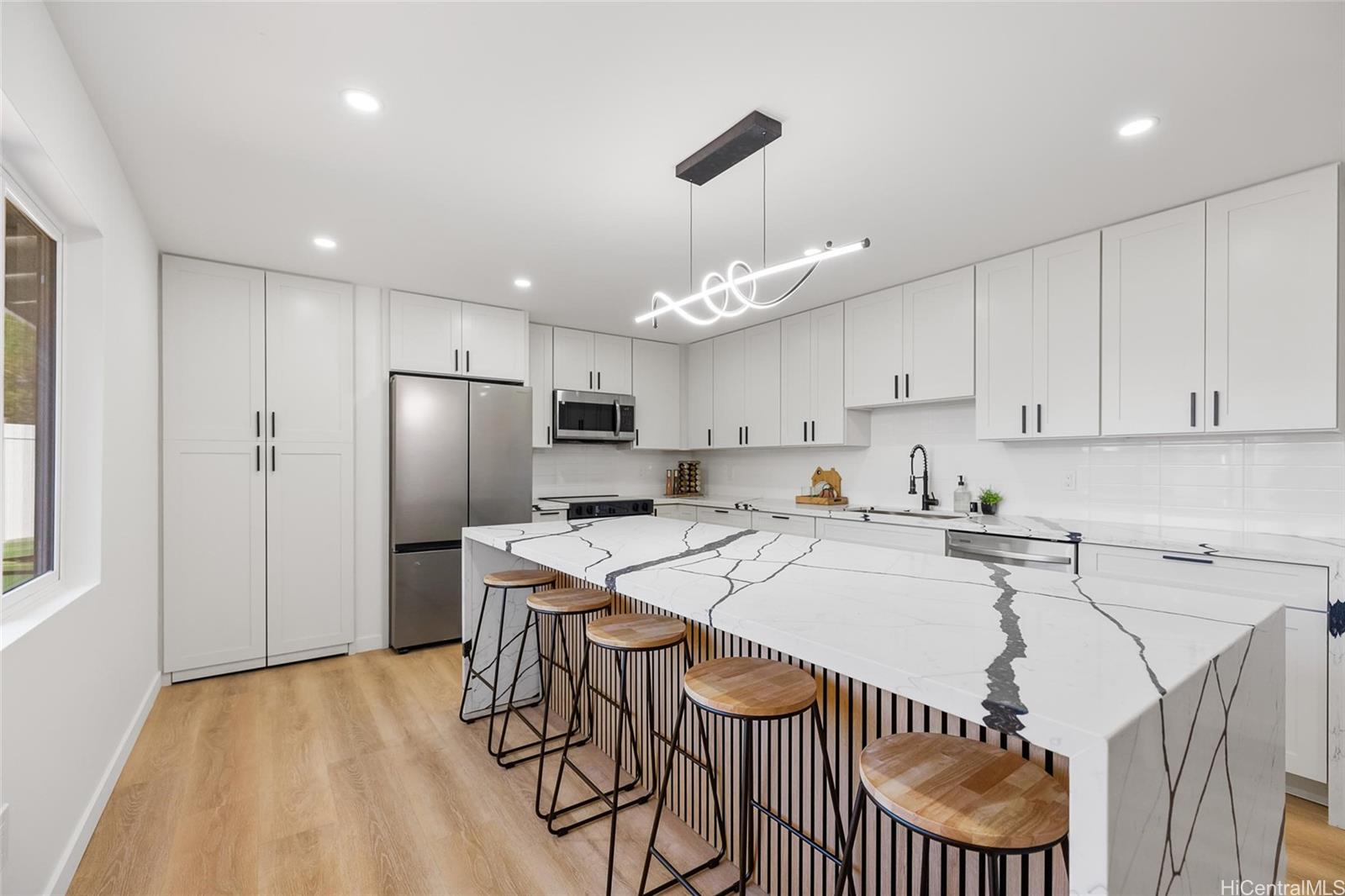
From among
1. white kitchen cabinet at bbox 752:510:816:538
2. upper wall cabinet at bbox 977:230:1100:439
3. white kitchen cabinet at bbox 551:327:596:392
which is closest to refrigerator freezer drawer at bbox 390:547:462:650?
white kitchen cabinet at bbox 551:327:596:392

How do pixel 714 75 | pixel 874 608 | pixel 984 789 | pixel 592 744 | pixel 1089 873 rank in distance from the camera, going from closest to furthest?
pixel 1089 873 → pixel 984 789 → pixel 874 608 → pixel 714 75 → pixel 592 744

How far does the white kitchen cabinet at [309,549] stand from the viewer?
3.69m

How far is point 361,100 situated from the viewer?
194 centimetres

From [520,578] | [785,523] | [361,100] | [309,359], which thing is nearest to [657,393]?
[785,523]

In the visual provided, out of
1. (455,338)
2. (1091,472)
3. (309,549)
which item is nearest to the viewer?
(1091,472)

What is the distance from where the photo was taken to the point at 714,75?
1823 millimetres

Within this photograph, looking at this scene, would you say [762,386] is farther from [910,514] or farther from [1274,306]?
[1274,306]

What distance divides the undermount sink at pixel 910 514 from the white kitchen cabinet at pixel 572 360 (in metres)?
2.46

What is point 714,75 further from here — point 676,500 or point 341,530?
point 676,500

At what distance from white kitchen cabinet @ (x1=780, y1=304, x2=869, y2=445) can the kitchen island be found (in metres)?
2.41

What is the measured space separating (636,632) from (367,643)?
291 centimetres

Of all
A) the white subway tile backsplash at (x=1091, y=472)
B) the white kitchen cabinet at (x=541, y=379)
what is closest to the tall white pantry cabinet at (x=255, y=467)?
the white kitchen cabinet at (x=541, y=379)

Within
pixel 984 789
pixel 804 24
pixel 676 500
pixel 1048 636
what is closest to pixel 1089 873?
pixel 984 789

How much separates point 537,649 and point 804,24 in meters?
2.80
